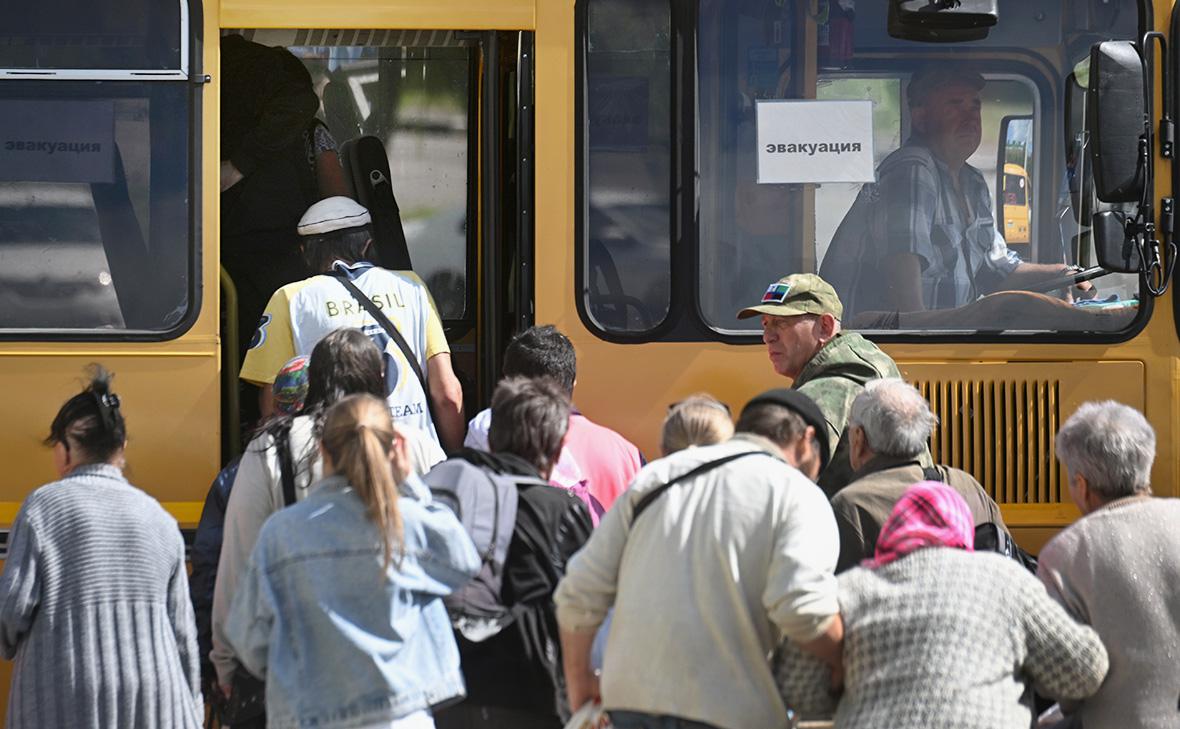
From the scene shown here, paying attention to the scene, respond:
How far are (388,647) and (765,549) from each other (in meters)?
0.88

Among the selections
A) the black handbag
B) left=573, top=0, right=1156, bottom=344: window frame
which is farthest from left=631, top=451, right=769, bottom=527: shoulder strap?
left=573, top=0, right=1156, bottom=344: window frame

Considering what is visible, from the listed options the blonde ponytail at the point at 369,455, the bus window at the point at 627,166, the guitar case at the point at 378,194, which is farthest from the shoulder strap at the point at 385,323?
the blonde ponytail at the point at 369,455

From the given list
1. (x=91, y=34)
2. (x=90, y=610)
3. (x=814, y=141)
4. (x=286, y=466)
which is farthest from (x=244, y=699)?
(x=814, y=141)

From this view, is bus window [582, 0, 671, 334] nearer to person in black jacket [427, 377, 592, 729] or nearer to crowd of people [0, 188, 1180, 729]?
crowd of people [0, 188, 1180, 729]

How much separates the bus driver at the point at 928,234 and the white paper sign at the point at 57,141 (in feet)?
7.71

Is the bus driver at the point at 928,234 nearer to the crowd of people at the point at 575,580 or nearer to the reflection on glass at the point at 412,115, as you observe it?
the crowd of people at the point at 575,580

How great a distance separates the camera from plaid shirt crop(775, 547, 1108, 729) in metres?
3.21

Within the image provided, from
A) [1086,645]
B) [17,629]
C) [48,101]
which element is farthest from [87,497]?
[1086,645]

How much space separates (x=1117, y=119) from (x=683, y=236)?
4.47 feet

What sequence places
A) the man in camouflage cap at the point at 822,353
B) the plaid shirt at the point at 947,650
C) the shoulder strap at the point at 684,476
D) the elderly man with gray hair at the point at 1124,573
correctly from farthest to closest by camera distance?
1. the man in camouflage cap at the point at 822,353
2. the elderly man with gray hair at the point at 1124,573
3. the shoulder strap at the point at 684,476
4. the plaid shirt at the point at 947,650

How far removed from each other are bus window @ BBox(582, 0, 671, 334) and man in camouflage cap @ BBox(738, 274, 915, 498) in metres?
0.37

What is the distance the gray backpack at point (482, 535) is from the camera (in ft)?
12.2

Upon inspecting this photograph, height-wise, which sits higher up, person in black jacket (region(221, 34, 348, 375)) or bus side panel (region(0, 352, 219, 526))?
person in black jacket (region(221, 34, 348, 375))

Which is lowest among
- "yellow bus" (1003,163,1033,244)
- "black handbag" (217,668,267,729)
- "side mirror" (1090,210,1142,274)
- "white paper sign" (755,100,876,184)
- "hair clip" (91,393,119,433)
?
"black handbag" (217,668,267,729)
